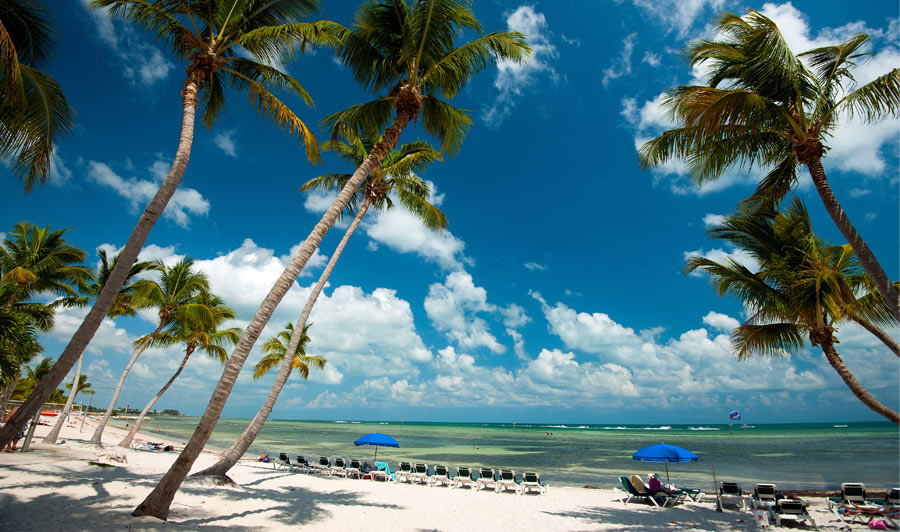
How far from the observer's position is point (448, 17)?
8.67 metres

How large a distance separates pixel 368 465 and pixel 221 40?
1531cm

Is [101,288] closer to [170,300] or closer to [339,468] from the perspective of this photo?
[170,300]

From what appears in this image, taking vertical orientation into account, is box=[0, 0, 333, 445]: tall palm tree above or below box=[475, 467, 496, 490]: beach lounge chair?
above

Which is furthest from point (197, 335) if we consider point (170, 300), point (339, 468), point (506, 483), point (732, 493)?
point (732, 493)

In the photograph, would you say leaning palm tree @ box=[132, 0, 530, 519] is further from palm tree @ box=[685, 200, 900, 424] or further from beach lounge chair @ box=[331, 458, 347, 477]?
beach lounge chair @ box=[331, 458, 347, 477]

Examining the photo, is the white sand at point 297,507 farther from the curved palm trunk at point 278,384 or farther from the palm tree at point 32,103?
the palm tree at point 32,103

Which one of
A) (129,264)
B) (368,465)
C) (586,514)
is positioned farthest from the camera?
(368,465)

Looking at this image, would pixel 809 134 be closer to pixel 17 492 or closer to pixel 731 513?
pixel 731 513

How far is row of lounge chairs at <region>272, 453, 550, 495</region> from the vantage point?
14.5 m

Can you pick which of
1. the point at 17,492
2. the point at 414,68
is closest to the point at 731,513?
the point at 414,68

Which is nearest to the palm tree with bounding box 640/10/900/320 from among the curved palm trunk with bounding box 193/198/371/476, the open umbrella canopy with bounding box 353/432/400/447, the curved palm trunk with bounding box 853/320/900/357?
the curved palm trunk with bounding box 853/320/900/357

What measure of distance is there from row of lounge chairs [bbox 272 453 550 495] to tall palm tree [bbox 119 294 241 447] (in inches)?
303

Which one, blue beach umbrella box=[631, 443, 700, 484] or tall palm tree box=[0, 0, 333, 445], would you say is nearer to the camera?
tall palm tree box=[0, 0, 333, 445]

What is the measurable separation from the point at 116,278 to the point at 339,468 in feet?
43.7
